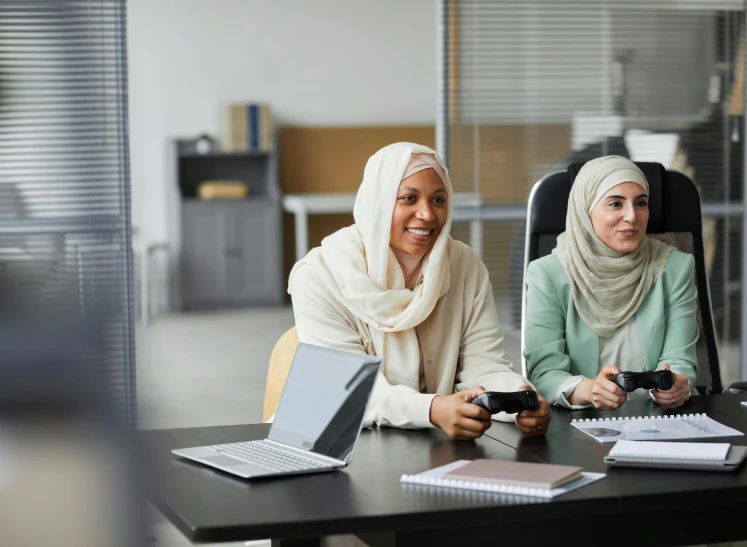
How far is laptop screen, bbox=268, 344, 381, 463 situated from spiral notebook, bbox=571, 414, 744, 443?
0.45 metres

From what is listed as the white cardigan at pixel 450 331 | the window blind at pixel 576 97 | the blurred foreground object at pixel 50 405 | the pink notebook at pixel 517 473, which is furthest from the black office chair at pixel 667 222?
the window blind at pixel 576 97

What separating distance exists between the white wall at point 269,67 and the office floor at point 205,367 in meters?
1.17

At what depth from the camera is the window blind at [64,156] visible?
11.6 ft

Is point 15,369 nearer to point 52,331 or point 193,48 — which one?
point 52,331

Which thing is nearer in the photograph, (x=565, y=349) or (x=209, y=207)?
(x=565, y=349)

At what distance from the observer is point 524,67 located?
413cm

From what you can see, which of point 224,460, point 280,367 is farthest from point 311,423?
point 280,367

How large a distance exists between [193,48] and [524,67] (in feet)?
15.4

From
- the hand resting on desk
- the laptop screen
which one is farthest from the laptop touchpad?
the hand resting on desk

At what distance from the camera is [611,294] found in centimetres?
233

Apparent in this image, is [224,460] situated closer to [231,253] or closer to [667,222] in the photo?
[667,222]

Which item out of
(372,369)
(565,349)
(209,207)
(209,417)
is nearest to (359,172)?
(209,207)

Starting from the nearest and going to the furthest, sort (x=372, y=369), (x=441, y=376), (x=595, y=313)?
(x=372, y=369) < (x=441, y=376) < (x=595, y=313)

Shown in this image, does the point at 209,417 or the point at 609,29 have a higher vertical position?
the point at 609,29
